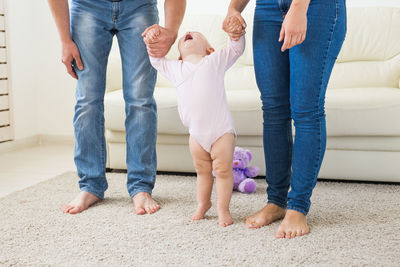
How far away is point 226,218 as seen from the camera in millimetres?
1495

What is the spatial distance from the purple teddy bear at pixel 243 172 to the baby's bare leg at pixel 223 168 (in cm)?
42

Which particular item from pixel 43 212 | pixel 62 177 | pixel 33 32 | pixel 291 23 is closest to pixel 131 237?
pixel 43 212

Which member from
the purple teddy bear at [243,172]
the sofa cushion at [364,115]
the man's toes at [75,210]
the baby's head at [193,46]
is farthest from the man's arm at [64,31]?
the sofa cushion at [364,115]

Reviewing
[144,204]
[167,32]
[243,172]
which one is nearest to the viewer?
[167,32]

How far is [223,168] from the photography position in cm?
146

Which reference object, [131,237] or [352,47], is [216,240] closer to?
[131,237]

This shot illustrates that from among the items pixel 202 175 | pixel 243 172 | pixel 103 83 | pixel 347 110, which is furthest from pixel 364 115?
pixel 103 83

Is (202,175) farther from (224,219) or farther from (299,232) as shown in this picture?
(299,232)

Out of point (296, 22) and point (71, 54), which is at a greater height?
point (296, 22)

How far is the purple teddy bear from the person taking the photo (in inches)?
74.9

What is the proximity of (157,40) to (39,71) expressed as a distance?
2172mm

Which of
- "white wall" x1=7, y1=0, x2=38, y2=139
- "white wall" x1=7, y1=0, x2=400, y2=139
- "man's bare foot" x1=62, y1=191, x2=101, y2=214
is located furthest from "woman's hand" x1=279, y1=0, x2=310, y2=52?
"white wall" x1=7, y1=0, x2=38, y2=139

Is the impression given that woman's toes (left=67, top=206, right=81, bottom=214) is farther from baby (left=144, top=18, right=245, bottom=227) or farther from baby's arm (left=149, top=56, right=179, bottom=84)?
baby's arm (left=149, top=56, right=179, bottom=84)

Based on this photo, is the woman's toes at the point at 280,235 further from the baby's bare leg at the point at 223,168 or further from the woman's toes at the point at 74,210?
the woman's toes at the point at 74,210
